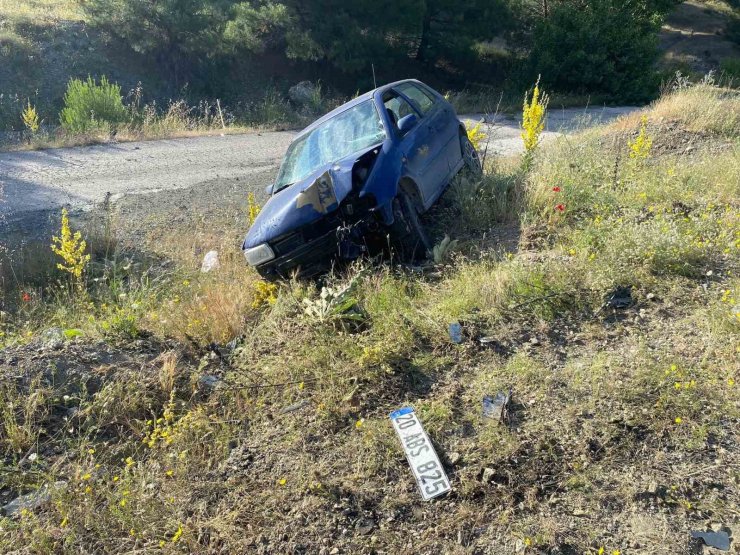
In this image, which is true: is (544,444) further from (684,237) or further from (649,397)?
(684,237)

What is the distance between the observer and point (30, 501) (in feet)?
11.2

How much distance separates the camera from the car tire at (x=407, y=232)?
5398 mm

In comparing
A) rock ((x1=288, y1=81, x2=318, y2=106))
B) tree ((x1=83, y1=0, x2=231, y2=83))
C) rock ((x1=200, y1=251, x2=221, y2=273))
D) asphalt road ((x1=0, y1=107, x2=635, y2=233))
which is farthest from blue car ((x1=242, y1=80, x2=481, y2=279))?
tree ((x1=83, y1=0, x2=231, y2=83))

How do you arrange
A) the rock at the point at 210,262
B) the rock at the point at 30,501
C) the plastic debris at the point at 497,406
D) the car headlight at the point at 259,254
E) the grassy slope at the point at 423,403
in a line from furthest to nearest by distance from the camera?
the rock at the point at 210,262 < the car headlight at the point at 259,254 < the plastic debris at the point at 497,406 < the rock at the point at 30,501 < the grassy slope at the point at 423,403

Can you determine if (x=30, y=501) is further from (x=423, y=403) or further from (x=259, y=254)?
(x=259, y=254)

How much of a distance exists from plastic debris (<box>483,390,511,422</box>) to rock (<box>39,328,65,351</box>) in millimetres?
3213

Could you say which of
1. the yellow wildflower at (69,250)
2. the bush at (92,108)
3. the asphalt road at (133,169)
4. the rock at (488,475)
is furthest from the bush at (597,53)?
the rock at (488,475)

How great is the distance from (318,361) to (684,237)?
122 inches

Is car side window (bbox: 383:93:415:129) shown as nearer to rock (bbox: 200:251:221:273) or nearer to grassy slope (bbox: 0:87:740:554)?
grassy slope (bbox: 0:87:740:554)

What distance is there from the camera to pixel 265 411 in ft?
13.2

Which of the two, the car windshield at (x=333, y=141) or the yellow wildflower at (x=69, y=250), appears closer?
the yellow wildflower at (x=69, y=250)

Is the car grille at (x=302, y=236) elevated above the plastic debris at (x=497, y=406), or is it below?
above

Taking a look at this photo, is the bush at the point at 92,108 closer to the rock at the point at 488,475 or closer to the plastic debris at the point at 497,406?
the plastic debris at the point at 497,406

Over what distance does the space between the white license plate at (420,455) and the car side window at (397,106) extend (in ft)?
12.1
